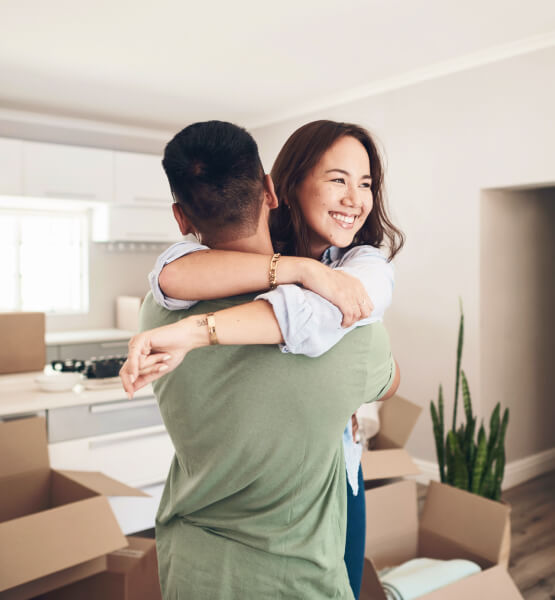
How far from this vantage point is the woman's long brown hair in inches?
46.1

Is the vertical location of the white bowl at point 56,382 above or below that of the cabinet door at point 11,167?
below

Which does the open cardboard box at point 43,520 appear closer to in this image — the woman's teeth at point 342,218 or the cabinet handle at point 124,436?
the cabinet handle at point 124,436

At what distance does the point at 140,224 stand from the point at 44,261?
993 millimetres

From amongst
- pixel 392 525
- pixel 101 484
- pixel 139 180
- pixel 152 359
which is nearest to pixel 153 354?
pixel 152 359

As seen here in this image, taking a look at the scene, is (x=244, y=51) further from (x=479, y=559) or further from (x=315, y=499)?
(x=315, y=499)

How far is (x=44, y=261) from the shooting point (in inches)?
225

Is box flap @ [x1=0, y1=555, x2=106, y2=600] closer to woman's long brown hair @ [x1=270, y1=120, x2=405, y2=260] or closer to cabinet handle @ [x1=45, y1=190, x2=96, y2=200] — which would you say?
woman's long brown hair @ [x1=270, y1=120, x2=405, y2=260]

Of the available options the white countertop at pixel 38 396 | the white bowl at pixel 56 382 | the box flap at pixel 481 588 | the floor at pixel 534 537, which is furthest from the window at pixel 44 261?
the box flap at pixel 481 588

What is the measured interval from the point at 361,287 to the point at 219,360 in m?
0.22

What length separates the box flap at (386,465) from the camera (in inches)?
79.0

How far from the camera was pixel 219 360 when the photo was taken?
0.83 meters

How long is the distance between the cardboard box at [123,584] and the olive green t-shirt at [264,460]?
0.97m

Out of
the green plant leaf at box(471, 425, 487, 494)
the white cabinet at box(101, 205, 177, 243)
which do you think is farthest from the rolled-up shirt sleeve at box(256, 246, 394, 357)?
the white cabinet at box(101, 205, 177, 243)

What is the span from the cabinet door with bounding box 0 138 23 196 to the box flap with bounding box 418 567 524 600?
4.36 m
